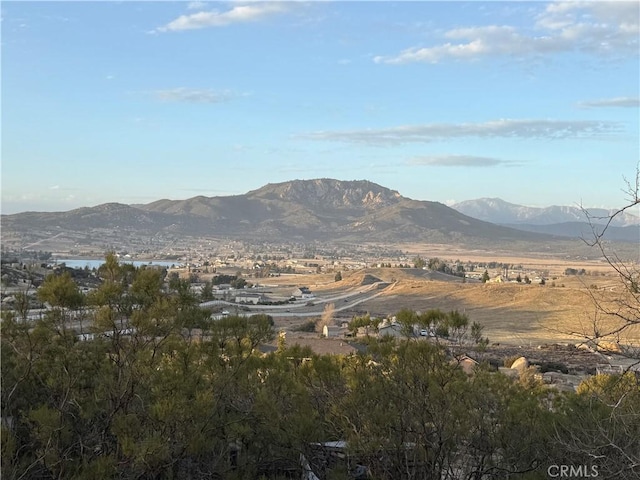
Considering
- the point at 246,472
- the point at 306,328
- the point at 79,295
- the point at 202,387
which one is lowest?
the point at 306,328

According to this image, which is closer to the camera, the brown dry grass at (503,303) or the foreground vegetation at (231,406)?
the foreground vegetation at (231,406)

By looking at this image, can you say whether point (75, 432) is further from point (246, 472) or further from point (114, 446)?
point (246, 472)

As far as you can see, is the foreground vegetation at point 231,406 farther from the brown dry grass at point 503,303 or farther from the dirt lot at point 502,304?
the brown dry grass at point 503,303

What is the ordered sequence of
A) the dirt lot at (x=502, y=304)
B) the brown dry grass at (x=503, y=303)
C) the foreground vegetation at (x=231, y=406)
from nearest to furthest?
the foreground vegetation at (x=231, y=406) < the dirt lot at (x=502, y=304) < the brown dry grass at (x=503, y=303)

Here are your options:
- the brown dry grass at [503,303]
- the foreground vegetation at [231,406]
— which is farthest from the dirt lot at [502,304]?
the foreground vegetation at [231,406]

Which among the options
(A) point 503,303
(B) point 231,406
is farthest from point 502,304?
(B) point 231,406

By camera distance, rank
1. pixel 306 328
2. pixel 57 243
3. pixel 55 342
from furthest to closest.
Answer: pixel 57 243 → pixel 306 328 → pixel 55 342

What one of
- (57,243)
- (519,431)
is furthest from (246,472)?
(57,243)

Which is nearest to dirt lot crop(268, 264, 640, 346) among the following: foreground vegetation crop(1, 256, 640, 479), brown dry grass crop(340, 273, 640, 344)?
brown dry grass crop(340, 273, 640, 344)
